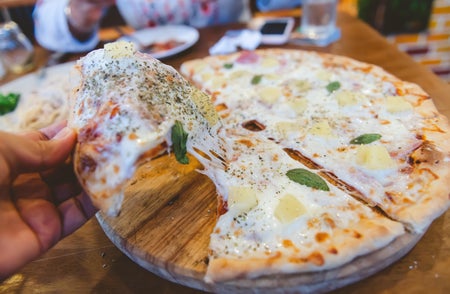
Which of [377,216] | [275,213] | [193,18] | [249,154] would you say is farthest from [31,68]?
[377,216]

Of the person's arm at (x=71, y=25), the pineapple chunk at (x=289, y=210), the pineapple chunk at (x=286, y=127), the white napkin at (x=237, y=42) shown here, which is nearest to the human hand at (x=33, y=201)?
the pineapple chunk at (x=289, y=210)

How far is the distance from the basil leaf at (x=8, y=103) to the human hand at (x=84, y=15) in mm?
1037

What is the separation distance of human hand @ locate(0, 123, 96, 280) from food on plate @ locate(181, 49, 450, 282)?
0.57m

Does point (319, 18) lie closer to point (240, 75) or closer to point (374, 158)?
point (240, 75)

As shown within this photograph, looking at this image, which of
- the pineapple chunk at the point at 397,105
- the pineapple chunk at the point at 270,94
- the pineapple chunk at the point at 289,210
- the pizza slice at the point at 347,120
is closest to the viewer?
the pineapple chunk at the point at 289,210

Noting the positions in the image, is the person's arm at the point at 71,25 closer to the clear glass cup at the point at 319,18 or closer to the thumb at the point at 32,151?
the clear glass cup at the point at 319,18

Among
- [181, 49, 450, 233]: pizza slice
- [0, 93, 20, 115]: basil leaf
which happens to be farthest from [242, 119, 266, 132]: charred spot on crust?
[0, 93, 20, 115]: basil leaf

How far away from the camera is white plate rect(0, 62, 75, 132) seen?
236 centimetres

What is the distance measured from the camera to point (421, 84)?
2.34m

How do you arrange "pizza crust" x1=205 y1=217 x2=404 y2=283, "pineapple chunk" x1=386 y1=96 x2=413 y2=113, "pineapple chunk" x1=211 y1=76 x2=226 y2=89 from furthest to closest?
"pineapple chunk" x1=211 y1=76 x2=226 y2=89 < "pineapple chunk" x1=386 y1=96 x2=413 y2=113 < "pizza crust" x1=205 y1=217 x2=404 y2=283

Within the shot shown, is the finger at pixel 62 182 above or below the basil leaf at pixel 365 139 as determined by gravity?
below

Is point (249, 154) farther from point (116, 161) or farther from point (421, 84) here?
point (421, 84)

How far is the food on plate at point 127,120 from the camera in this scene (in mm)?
1257

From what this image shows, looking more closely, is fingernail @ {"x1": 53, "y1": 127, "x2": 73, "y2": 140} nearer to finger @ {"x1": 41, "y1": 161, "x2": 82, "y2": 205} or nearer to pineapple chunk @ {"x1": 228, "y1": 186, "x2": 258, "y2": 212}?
finger @ {"x1": 41, "y1": 161, "x2": 82, "y2": 205}
